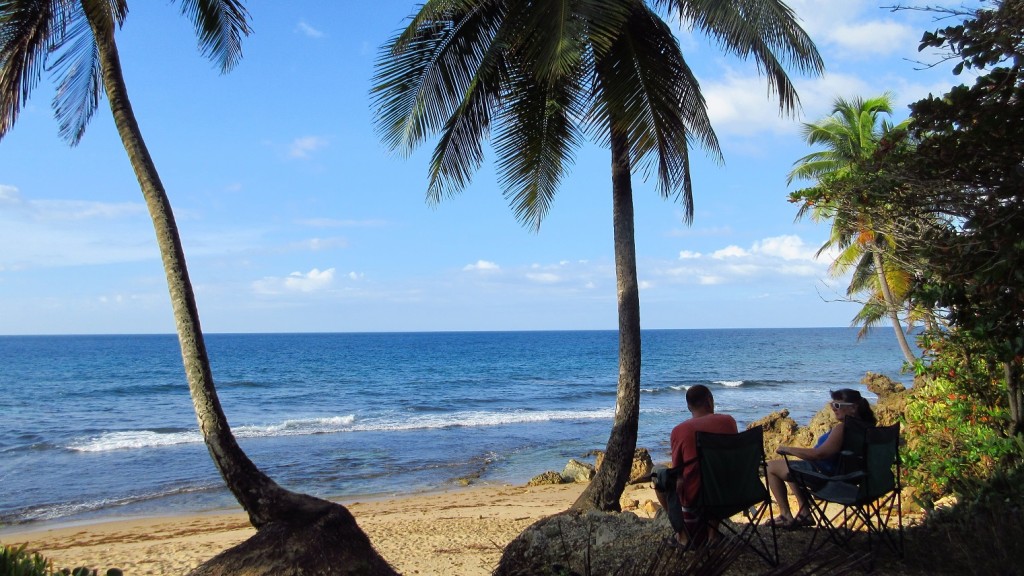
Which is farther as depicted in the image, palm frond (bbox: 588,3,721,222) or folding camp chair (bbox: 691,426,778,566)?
palm frond (bbox: 588,3,721,222)

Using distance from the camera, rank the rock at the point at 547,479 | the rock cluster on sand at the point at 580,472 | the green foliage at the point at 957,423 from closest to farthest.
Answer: the green foliage at the point at 957,423, the rock cluster on sand at the point at 580,472, the rock at the point at 547,479

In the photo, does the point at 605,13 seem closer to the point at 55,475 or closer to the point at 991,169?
the point at 991,169

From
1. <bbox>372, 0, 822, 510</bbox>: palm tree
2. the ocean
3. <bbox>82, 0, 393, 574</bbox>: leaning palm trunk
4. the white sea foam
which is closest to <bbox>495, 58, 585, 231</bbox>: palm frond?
<bbox>372, 0, 822, 510</bbox>: palm tree

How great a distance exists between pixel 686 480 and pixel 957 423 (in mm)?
2960

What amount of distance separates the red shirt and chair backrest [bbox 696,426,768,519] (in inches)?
3.8

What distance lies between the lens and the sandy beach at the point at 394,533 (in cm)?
829

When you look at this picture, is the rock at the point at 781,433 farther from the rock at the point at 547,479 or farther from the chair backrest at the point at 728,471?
the chair backrest at the point at 728,471

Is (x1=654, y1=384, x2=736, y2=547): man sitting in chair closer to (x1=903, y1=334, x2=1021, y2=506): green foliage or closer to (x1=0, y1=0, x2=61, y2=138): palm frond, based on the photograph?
(x1=903, y1=334, x2=1021, y2=506): green foliage

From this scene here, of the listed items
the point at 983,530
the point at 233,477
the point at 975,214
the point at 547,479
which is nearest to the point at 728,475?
the point at 983,530

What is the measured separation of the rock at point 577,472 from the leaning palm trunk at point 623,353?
7.57 metres

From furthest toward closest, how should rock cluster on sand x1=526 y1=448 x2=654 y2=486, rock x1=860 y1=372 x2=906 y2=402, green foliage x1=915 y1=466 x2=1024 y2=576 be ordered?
1. rock x1=860 y1=372 x2=906 y2=402
2. rock cluster on sand x1=526 y1=448 x2=654 y2=486
3. green foliage x1=915 y1=466 x2=1024 y2=576

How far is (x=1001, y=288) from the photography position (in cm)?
442

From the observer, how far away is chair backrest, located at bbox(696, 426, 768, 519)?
14.7 feet

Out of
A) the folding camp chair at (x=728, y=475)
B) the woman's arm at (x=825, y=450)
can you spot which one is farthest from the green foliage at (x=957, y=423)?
the folding camp chair at (x=728, y=475)
